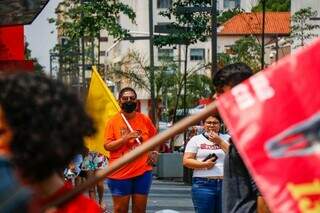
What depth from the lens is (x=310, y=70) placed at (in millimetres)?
3053

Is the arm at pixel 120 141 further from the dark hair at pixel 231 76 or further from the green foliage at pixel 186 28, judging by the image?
the green foliage at pixel 186 28

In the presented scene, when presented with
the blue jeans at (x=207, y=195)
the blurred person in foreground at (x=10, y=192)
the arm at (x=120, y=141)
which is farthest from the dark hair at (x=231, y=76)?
the arm at (x=120, y=141)

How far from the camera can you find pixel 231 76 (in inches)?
222

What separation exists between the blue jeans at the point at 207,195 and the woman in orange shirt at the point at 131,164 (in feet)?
5.73

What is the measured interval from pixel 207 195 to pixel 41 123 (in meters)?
6.10

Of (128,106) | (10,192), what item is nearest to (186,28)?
(128,106)

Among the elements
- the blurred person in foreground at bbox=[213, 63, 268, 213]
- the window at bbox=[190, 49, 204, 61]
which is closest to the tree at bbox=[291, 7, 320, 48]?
the blurred person in foreground at bbox=[213, 63, 268, 213]

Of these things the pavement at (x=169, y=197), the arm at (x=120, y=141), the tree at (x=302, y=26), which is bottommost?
the pavement at (x=169, y=197)

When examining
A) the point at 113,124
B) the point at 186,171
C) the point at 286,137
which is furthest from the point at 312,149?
the point at 186,171

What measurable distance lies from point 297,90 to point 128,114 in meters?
8.02

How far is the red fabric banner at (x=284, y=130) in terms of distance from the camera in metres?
2.95

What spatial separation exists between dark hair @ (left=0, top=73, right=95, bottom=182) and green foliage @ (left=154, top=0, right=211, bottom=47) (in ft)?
64.0

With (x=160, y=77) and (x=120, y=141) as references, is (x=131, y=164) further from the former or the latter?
(x=160, y=77)

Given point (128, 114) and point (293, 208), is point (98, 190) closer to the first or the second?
point (128, 114)
